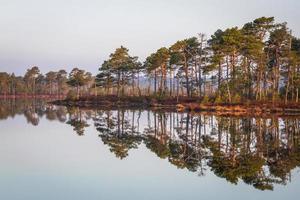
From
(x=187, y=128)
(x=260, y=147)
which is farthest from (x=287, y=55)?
(x=260, y=147)

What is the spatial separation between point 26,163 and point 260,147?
12.6 meters

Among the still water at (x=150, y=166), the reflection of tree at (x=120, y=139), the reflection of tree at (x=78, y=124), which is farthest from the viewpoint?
the reflection of tree at (x=78, y=124)

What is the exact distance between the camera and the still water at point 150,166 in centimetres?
1328

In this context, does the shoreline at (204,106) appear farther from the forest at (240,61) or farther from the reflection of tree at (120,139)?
the reflection of tree at (120,139)

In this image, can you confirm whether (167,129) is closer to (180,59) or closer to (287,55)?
(287,55)

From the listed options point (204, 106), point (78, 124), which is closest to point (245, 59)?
point (204, 106)

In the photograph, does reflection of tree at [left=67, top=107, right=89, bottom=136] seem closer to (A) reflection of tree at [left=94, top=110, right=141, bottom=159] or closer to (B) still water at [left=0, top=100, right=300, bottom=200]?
(A) reflection of tree at [left=94, top=110, right=141, bottom=159]

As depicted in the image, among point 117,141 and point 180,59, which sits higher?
point 180,59

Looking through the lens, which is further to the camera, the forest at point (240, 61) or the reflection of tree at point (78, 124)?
the forest at point (240, 61)

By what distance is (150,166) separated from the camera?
1778 centimetres

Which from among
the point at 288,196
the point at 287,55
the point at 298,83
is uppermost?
the point at 287,55

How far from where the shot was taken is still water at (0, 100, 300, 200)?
13.3m

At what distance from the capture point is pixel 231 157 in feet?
64.0

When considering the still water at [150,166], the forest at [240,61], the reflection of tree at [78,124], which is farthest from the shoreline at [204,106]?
the still water at [150,166]
